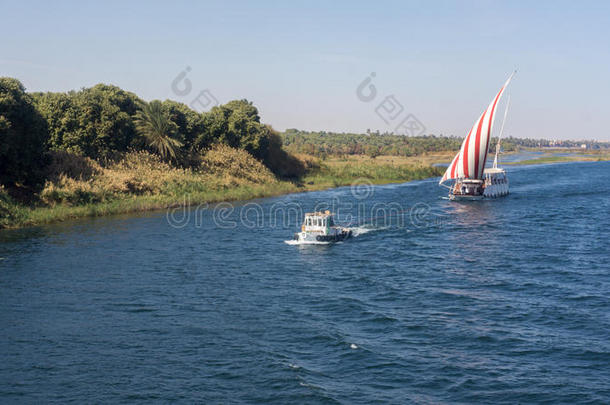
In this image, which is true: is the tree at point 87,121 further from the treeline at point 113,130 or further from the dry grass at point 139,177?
the dry grass at point 139,177

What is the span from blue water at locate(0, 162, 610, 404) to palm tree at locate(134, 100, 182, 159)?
2852 centimetres

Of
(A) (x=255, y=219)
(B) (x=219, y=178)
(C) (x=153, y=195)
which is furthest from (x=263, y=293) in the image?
(B) (x=219, y=178)

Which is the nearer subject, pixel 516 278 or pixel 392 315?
pixel 392 315

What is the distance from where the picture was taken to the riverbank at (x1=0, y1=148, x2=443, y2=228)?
6016cm

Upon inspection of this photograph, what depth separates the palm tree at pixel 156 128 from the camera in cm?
8394

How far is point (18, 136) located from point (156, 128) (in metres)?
26.5

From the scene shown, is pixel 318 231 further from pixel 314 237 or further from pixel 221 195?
pixel 221 195

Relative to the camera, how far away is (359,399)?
71.4 ft

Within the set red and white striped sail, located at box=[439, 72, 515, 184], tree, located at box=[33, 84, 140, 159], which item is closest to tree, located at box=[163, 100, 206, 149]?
tree, located at box=[33, 84, 140, 159]

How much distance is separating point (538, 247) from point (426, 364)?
3039cm

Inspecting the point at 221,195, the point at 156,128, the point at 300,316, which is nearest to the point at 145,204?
Result: the point at 221,195

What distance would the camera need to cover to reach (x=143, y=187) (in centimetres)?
7462

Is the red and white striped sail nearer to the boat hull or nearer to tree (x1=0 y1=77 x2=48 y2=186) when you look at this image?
the boat hull

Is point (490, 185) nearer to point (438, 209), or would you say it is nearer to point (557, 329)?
point (438, 209)
